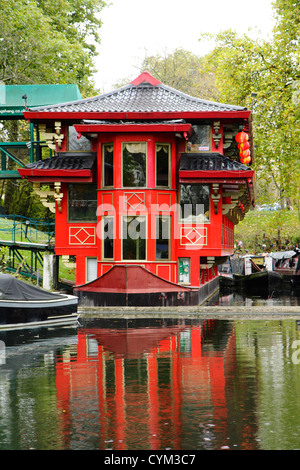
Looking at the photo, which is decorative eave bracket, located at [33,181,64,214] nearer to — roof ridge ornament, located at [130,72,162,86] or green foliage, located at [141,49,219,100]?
roof ridge ornament, located at [130,72,162,86]

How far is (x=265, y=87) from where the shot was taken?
4809cm

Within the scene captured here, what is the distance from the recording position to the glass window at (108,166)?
28.7 metres

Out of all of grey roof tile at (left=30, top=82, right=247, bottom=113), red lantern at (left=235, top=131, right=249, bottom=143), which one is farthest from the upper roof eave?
red lantern at (left=235, top=131, right=249, bottom=143)

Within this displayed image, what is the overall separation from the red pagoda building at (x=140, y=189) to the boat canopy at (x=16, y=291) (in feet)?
18.2

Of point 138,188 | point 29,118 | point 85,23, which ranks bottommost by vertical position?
point 138,188

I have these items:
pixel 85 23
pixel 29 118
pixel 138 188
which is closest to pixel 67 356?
pixel 138 188

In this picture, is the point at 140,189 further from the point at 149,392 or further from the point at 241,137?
the point at 149,392

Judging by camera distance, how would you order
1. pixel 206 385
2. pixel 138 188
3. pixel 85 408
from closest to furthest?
pixel 85 408, pixel 206 385, pixel 138 188

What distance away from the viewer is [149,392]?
1191 centimetres

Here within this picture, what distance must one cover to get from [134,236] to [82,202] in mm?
2942

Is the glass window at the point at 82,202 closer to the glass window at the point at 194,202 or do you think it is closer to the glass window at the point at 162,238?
the glass window at the point at 162,238

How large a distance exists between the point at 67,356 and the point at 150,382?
388cm

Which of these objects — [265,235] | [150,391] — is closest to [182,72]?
[265,235]
